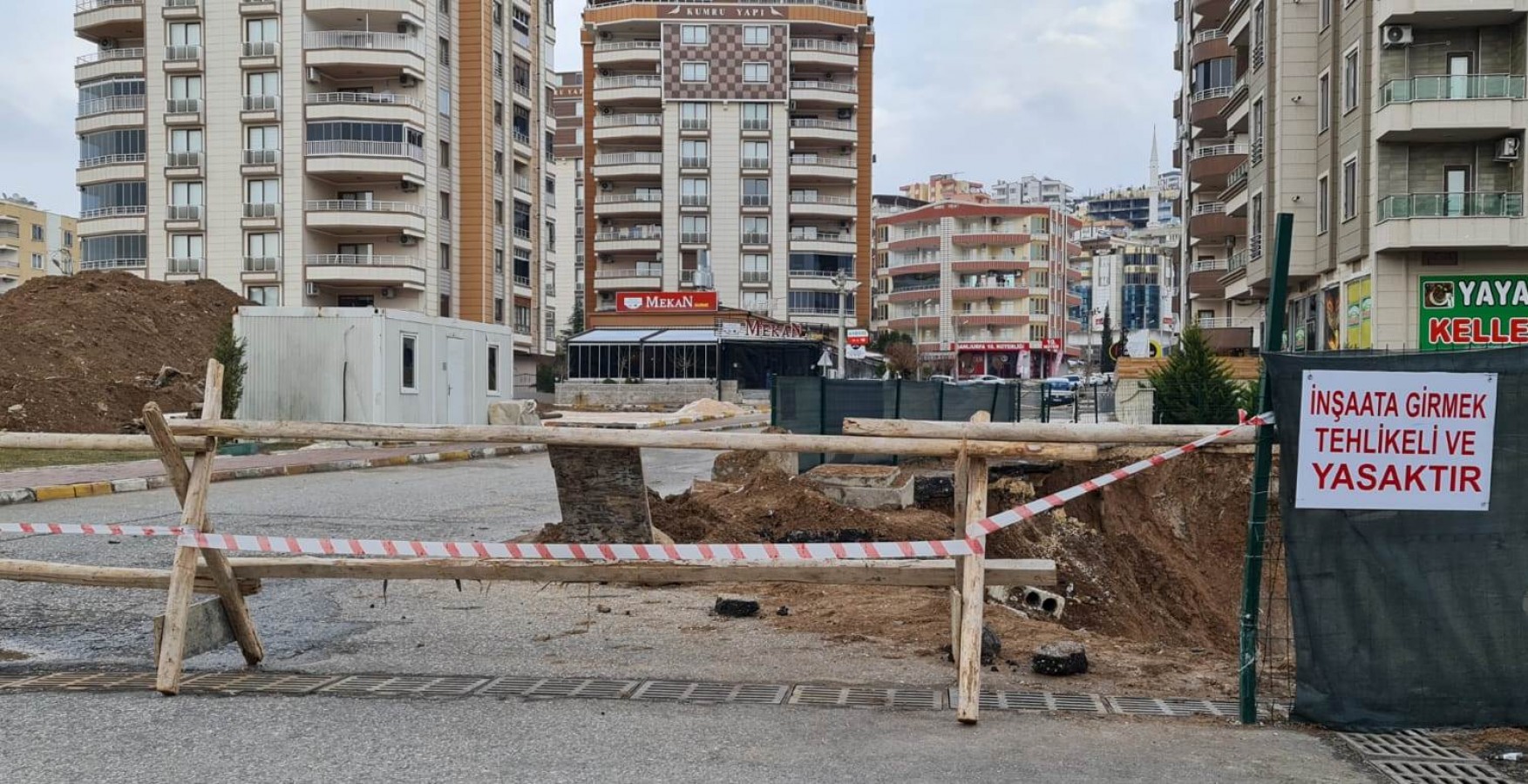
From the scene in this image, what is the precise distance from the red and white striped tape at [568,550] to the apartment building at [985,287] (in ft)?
359

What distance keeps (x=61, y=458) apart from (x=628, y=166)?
65.4 meters

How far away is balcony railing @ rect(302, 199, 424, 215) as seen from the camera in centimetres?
5981

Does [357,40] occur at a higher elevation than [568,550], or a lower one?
higher

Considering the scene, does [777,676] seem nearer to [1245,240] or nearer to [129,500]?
[129,500]

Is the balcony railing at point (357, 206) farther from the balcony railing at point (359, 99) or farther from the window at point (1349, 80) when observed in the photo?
the window at point (1349, 80)

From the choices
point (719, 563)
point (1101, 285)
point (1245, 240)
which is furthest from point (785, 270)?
point (1101, 285)

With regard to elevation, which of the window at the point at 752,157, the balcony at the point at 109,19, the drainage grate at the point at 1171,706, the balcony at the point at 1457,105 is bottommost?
the drainage grate at the point at 1171,706

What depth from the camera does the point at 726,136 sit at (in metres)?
85.8

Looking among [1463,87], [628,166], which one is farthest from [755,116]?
[1463,87]

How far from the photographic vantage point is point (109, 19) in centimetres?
6069

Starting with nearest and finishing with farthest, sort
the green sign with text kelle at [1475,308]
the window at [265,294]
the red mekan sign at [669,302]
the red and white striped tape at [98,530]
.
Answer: the red and white striped tape at [98,530]
the green sign with text kelle at [1475,308]
the window at [265,294]
the red mekan sign at [669,302]

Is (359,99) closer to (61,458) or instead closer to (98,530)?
(61,458)

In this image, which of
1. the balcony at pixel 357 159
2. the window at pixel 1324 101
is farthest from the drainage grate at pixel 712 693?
the balcony at pixel 357 159

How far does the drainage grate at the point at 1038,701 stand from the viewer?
5.93 metres
